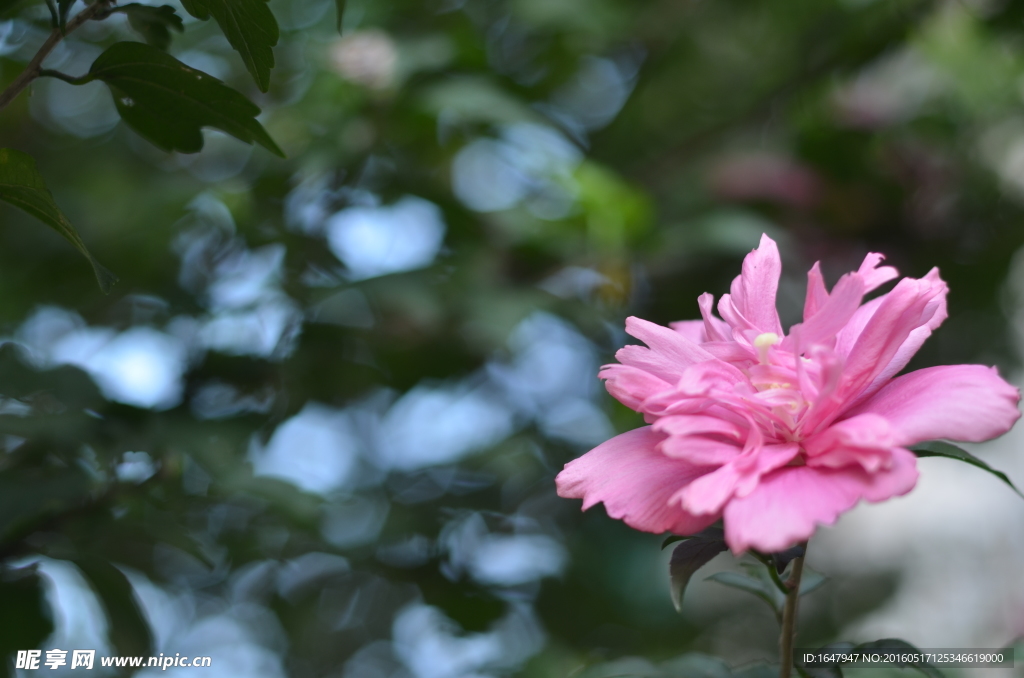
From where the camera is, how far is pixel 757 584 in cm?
37

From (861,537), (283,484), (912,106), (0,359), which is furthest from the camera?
(861,537)

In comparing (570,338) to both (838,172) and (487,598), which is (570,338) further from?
(838,172)

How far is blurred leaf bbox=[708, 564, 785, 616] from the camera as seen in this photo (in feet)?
1.20

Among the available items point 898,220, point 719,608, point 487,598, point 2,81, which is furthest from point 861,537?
point 2,81

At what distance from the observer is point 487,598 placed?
799mm

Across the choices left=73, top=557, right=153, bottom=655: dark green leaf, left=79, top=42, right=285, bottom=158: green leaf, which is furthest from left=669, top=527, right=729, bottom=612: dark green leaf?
left=73, top=557, right=153, bottom=655: dark green leaf

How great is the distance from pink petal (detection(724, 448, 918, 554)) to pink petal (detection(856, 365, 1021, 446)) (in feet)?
0.04

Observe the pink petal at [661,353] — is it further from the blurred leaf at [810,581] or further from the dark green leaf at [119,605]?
the dark green leaf at [119,605]

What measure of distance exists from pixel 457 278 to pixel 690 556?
0.54 m

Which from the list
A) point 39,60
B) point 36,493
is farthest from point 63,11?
point 36,493

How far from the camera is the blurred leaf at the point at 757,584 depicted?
37cm

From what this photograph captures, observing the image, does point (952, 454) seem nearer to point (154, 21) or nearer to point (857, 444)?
point (857, 444)

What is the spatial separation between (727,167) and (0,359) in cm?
88

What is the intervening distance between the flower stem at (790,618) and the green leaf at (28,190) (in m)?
0.31
